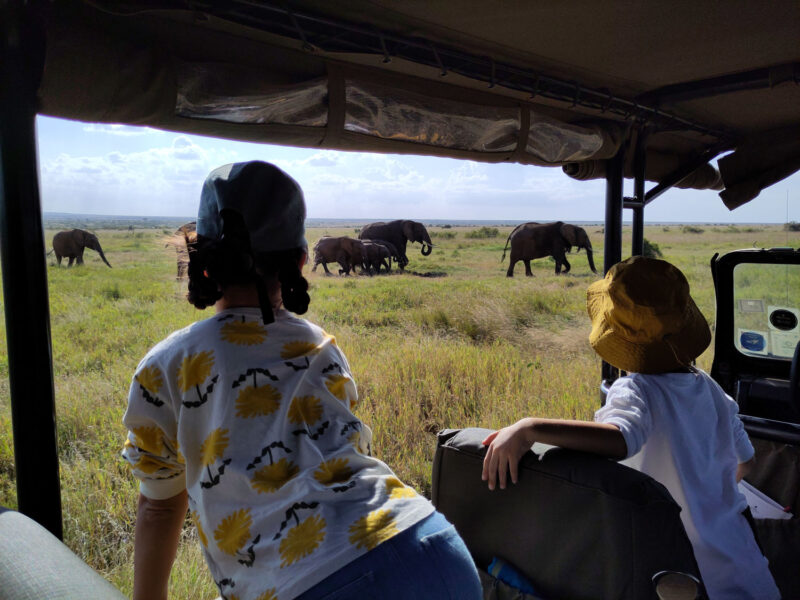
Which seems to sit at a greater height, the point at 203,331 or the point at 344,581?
the point at 203,331

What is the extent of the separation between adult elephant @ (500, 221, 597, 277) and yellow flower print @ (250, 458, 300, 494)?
20.7 metres

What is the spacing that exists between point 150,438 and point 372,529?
16.8 inches

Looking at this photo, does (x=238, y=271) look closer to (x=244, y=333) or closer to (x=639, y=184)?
(x=244, y=333)

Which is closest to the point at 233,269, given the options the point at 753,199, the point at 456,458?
the point at 456,458

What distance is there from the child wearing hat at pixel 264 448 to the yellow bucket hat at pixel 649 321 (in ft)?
2.29

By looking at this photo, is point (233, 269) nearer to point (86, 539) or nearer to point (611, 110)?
point (611, 110)

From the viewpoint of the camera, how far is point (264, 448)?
0.94m

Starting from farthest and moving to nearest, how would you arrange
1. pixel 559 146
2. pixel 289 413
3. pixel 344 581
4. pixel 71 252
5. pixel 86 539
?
pixel 71 252
pixel 86 539
pixel 559 146
pixel 289 413
pixel 344 581

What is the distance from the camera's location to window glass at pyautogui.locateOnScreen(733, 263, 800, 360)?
259cm

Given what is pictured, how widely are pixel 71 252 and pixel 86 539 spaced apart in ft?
43.4

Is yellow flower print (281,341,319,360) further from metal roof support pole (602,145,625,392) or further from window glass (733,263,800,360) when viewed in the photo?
metal roof support pole (602,145,625,392)

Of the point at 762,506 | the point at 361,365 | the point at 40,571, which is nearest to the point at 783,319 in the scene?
the point at 762,506

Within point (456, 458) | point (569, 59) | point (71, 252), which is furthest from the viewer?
point (71, 252)

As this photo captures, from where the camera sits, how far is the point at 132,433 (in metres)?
1.06
